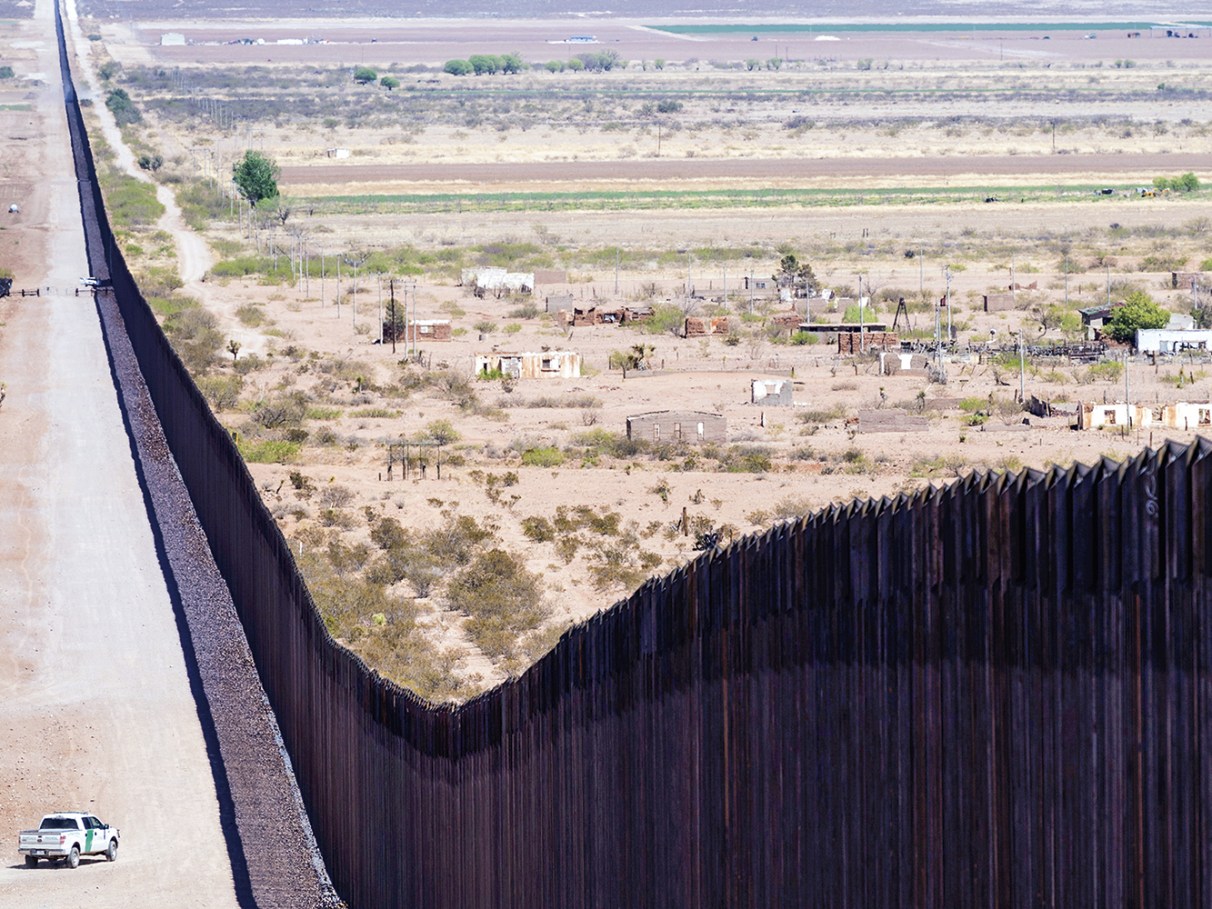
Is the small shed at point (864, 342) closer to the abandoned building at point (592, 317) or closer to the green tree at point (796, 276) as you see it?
the abandoned building at point (592, 317)

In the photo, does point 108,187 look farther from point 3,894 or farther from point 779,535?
point 779,535

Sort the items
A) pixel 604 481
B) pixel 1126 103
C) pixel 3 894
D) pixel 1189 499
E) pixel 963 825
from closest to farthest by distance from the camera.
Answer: pixel 1189 499
pixel 963 825
pixel 3 894
pixel 604 481
pixel 1126 103

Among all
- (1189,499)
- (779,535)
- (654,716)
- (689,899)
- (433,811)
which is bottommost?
(433,811)

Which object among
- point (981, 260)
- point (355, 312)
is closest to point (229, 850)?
point (355, 312)

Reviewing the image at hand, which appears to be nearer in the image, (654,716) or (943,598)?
(943,598)

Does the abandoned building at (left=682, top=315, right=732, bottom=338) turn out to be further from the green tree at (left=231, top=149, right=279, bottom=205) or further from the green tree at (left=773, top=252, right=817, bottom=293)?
the green tree at (left=231, top=149, right=279, bottom=205)

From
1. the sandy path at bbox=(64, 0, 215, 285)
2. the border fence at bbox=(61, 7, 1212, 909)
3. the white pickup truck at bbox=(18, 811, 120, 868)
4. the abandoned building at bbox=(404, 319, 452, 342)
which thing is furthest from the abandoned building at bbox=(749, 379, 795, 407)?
the border fence at bbox=(61, 7, 1212, 909)

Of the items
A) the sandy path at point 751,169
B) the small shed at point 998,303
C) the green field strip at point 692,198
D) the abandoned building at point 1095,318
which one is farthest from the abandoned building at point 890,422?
the sandy path at point 751,169

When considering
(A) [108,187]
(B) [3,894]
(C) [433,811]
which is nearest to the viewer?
(C) [433,811]
